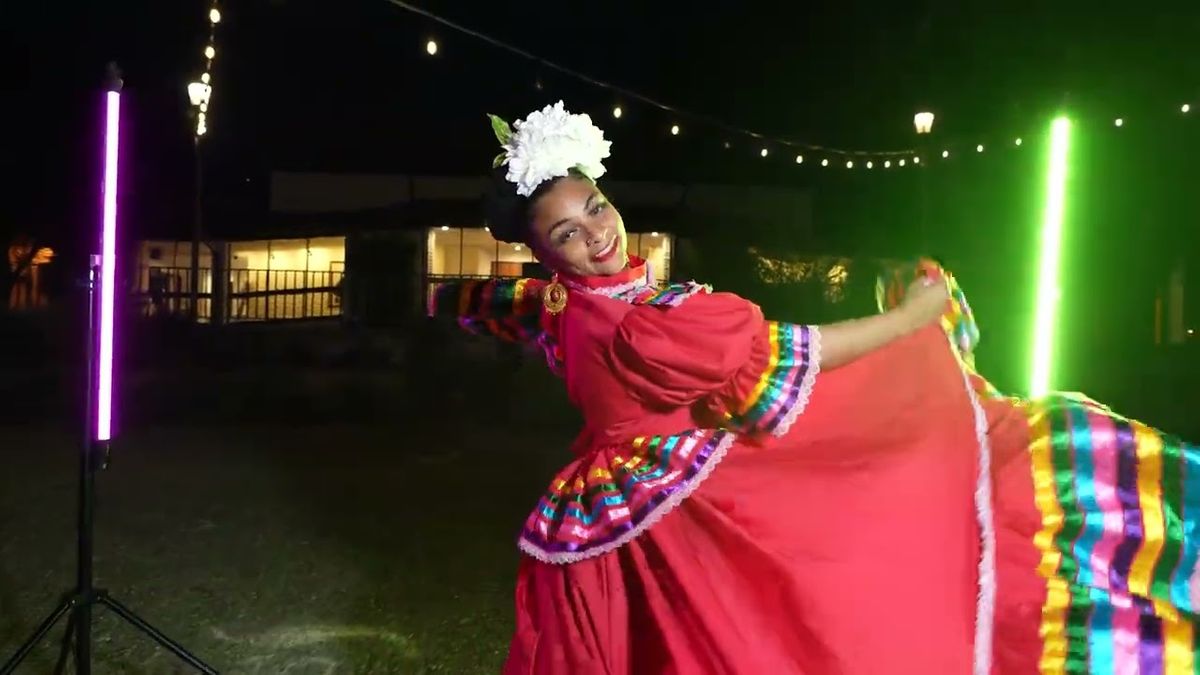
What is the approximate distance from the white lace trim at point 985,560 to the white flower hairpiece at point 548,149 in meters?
0.95

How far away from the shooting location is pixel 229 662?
11.4 feet

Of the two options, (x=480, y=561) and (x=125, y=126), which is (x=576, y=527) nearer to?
(x=125, y=126)

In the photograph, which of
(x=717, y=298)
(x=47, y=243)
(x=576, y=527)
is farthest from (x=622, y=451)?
(x=47, y=243)

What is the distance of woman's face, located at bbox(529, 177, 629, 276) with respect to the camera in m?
2.07

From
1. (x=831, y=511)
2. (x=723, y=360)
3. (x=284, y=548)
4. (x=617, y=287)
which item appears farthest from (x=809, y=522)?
(x=284, y=548)

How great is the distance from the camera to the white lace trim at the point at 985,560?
5.92 ft

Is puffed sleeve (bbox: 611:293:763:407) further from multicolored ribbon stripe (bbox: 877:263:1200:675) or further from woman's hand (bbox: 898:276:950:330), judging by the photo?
multicolored ribbon stripe (bbox: 877:263:1200:675)

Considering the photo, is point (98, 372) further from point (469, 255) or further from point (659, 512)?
point (469, 255)

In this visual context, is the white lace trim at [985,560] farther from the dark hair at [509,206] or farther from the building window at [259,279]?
the building window at [259,279]

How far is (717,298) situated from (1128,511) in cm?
90

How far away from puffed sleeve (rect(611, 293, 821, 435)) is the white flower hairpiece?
420 mm

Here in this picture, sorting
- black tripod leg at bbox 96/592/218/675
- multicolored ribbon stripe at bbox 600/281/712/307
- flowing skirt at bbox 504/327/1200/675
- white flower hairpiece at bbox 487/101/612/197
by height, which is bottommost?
black tripod leg at bbox 96/592/218/675

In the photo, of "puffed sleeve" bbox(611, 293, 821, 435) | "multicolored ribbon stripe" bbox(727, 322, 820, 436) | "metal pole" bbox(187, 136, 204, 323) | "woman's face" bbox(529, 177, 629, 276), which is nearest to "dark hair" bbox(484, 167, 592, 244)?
"woman's face" bbox(529, 177, 629, 276)

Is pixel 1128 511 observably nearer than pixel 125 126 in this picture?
Yes
